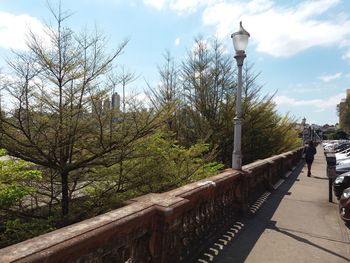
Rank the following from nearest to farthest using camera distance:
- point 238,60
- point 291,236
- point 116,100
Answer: point 291,236 < point 116,100 < point 238,60

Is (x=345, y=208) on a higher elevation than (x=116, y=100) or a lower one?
lower

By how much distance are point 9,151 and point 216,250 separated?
3.86 meters

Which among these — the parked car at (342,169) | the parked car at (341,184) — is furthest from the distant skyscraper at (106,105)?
the parked car at (342,169)

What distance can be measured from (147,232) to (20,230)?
3406 millimetres

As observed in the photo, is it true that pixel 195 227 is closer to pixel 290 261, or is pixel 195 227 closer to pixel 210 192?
pixel 210 192

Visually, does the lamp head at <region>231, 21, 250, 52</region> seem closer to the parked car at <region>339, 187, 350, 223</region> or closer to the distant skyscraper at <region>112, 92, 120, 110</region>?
the distant skyscraper at <region>112, 92, 120, 110</region>

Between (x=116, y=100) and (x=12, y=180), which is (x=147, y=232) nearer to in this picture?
(x=12, y=180)

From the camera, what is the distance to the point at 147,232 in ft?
13.2

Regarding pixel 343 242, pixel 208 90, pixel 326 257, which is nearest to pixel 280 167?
pixel 208 90

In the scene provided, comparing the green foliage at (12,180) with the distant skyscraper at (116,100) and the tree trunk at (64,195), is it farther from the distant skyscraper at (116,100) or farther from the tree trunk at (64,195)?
the distant skyscraper at (116,100)

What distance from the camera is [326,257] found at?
233 inches

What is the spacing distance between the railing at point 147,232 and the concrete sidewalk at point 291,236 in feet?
1.73

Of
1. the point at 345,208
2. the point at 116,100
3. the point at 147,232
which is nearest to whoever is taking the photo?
the point at 147,232

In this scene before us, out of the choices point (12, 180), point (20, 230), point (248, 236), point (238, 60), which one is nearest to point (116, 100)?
point (12, 180)
